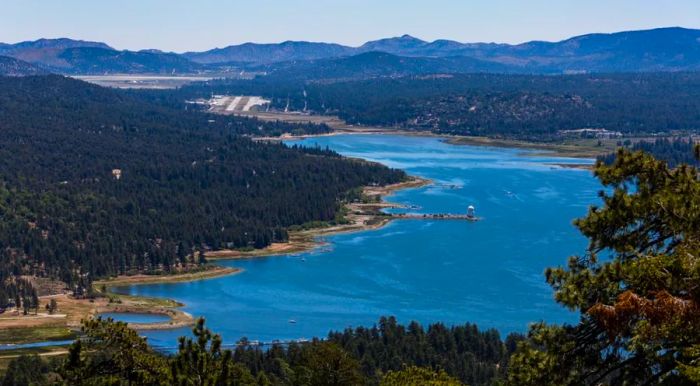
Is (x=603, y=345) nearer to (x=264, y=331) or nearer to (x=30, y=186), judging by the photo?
(x=264, y=331)

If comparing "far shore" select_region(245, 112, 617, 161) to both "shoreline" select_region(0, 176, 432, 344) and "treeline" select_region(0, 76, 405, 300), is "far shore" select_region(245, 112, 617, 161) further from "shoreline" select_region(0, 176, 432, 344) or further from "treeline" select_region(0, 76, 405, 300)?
"shoreline" select_region(0, 176, 432, 344)

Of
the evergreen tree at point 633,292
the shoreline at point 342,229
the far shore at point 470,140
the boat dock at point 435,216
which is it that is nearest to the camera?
the evergreen tree at point 633,292

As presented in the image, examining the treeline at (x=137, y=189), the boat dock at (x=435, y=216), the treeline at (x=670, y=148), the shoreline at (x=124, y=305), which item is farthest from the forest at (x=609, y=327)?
the treeline at (x=670, y=148)

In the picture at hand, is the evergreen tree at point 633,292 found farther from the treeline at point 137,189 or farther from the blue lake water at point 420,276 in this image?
the treeline at point 137,189

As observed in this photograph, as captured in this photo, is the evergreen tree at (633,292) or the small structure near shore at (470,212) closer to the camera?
the evergreen tree at (633,292)

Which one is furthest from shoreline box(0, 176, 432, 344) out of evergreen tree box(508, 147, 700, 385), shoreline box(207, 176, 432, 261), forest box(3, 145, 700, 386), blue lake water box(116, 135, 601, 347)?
evergreen tree box(508, 147, 700, 385)

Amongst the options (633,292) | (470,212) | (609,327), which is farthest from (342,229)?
(609,327)

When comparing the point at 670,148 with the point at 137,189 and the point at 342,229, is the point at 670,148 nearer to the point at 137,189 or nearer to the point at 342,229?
the point at 342,229
